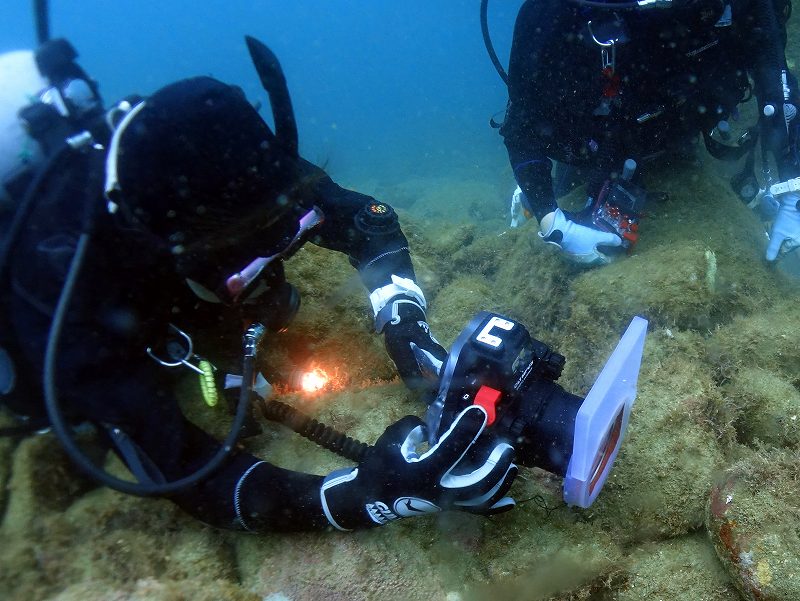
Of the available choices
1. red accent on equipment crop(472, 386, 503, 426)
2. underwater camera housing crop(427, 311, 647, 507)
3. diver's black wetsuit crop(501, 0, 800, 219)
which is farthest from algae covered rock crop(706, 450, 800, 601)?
diver's black wetsuit crop(501, 0, 800, 219)

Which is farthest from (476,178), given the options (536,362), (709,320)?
(536,362)

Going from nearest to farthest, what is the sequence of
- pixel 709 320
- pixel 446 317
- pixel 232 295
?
pixel 232 295, pixel 709 320, pixel 446 317

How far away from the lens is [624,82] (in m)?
3.64

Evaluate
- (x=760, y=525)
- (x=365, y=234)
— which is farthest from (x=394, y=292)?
(x=760, y=525)

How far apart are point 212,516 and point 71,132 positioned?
160cm

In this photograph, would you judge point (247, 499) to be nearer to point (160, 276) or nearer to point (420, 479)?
point (420, 479)

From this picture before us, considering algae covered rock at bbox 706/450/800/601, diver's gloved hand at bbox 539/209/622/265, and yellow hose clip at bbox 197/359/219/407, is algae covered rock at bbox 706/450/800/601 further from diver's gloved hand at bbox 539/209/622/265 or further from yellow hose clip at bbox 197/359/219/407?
yellow hose clip at bbox 197/359/219/407

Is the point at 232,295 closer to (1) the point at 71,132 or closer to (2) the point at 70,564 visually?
(1) the point at 71,132

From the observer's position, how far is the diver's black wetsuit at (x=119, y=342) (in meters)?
1.74

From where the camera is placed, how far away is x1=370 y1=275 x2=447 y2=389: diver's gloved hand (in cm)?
237

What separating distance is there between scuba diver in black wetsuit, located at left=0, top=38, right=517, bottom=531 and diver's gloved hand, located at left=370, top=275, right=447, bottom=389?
0.50 metres

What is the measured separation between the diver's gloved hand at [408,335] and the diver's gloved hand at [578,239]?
1.45 metres

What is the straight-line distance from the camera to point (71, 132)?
1.86 metres

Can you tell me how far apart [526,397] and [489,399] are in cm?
21
